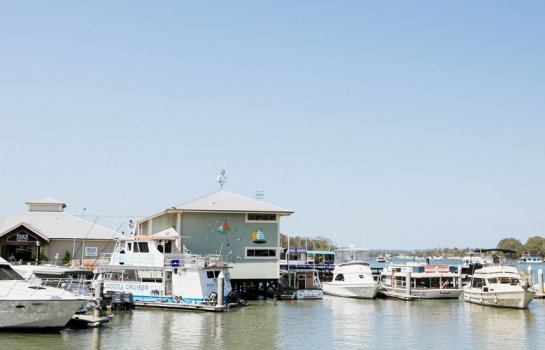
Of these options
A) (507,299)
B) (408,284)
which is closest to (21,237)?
(408,284)

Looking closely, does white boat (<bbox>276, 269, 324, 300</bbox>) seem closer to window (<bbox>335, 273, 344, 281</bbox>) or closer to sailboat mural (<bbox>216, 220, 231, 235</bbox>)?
window (<bbox>335, 273, 344, 281</bbox>)

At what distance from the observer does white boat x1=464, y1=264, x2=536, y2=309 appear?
1417 inches

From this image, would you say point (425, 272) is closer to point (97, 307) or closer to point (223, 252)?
point (223, 252)

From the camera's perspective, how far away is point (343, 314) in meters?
34.1

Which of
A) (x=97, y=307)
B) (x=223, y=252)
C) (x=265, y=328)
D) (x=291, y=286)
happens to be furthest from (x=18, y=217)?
(x=265, y=328)

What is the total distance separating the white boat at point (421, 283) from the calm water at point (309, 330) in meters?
5.01

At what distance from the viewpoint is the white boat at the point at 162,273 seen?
3312 cm

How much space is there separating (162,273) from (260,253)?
8526 mm

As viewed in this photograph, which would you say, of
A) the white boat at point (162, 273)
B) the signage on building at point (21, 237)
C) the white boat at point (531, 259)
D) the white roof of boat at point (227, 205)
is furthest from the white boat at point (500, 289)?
the white boat at point (531, 259)

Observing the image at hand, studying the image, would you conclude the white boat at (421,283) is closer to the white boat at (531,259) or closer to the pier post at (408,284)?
the pier post at (408,284)

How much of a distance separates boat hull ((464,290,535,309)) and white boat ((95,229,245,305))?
15.3m

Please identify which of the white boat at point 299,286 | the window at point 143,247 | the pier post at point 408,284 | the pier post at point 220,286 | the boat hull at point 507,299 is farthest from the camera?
the pier post at point 408,284

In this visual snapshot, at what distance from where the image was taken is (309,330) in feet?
90.9

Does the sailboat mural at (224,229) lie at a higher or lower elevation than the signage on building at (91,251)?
higher
